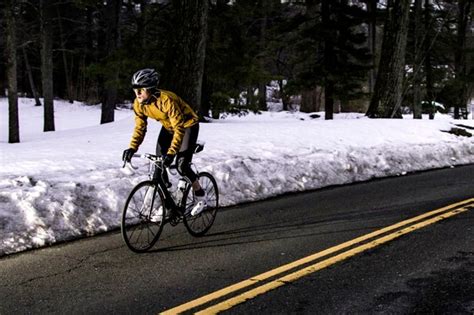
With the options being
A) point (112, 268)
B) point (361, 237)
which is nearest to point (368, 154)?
point (361, 237)

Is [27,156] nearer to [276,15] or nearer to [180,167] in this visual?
[180,167]

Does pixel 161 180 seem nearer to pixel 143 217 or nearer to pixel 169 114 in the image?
pixel 143 217

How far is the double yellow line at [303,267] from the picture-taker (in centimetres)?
453

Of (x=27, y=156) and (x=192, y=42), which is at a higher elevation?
(x=192, y=42)

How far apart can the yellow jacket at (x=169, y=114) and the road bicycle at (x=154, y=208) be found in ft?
0.99

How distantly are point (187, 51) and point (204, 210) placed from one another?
7284 mm

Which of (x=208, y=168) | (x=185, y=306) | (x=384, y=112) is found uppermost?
(x=384, y=112)

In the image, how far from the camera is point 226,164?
9875mm

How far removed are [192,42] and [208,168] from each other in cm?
504

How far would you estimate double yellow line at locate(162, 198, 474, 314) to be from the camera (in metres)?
4.53

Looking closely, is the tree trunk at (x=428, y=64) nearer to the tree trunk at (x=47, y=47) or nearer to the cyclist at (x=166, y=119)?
the tree trunk at (x=47, y=47)

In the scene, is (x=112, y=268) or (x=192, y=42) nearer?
(x=112, y=268)

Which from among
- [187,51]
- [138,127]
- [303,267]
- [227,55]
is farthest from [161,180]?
[227,55]

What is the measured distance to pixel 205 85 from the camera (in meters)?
17.0
